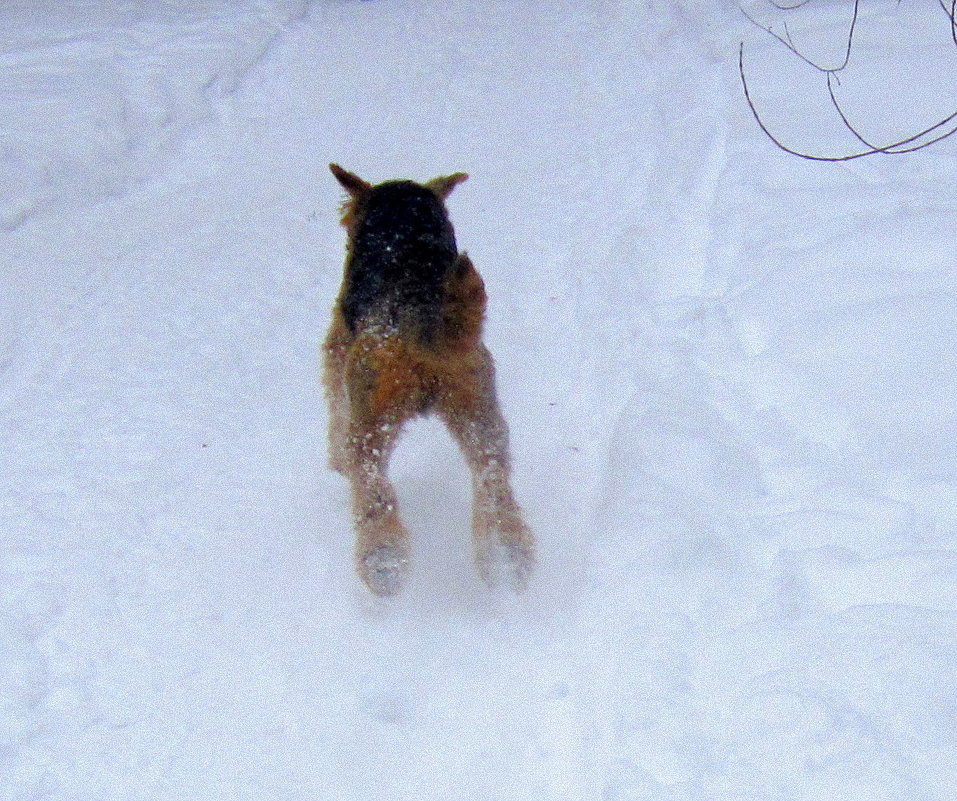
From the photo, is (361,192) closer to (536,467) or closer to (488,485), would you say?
(536,467)

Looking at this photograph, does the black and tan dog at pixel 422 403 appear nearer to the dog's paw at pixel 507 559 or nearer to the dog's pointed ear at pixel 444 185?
the dog's paw at pixel 507 559

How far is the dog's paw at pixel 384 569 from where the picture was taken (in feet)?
11.7

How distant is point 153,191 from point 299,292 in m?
2.38

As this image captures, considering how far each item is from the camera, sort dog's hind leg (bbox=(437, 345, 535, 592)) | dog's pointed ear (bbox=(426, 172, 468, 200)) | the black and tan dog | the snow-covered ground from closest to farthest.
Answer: the snow-covered ground
the black and tan dog
dog's hind leg (bbox=(437, 345, 535, 592))
dog's pointed ear (bbox=(426, 172, 468, 200))

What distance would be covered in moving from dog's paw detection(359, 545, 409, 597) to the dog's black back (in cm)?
84

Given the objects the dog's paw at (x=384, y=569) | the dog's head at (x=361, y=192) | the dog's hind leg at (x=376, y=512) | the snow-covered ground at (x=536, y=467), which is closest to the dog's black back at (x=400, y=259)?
the dog's head at (x=361, y=192)

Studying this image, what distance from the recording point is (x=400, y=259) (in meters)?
4.12

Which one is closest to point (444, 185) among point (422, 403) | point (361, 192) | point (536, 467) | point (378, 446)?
point (361, 192)

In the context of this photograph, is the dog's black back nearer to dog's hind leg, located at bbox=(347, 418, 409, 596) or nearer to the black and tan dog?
the black and tan dog

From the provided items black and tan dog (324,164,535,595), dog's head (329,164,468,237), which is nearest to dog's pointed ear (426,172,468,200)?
dog's head (329,164,468,237)

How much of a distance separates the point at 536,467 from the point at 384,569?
1230 mm

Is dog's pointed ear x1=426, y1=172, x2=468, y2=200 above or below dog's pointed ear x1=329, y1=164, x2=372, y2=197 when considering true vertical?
below

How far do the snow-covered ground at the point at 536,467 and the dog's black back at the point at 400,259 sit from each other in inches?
38.9

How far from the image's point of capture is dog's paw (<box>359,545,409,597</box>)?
141 inches
